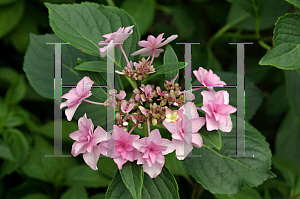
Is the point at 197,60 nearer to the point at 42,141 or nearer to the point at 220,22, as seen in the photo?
the point at 220,22

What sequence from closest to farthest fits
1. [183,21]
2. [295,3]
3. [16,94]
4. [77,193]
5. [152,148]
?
[152,148] < [295,3] < [77,193] < [16,94] < [183,21]

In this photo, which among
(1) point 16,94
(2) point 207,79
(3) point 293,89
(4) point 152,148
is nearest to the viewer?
(4) point 152,148

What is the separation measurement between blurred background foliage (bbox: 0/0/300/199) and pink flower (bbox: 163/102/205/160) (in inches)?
21.3

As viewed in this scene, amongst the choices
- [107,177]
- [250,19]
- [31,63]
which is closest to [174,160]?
[107,177]

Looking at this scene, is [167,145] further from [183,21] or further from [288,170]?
[183,21]

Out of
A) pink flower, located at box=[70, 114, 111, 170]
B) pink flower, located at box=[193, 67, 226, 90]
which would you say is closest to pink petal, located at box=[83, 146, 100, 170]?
pink flower, located at box=[70, 114, 111, 170]

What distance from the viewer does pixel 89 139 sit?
2.26 ft

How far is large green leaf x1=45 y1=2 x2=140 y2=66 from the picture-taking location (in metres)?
0.93

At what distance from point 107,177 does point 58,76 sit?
52 centimetres

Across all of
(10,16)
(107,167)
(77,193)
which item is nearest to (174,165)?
(107,167)

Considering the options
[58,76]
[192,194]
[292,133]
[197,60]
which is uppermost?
[197,60]

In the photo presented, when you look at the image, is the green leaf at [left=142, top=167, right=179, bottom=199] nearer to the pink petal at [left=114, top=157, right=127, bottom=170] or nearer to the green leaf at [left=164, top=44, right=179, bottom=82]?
the pink petal at [left=114, top=157, right=127, bottom=170]

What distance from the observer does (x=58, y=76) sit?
3.37 ft

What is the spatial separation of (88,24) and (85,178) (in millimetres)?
651
